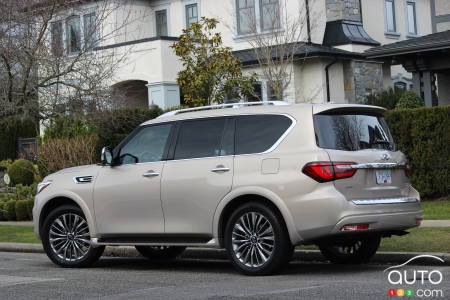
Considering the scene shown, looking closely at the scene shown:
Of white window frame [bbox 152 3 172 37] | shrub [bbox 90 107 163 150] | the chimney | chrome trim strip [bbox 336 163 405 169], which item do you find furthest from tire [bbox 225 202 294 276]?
white window frame [bbox 152 3 172 37]

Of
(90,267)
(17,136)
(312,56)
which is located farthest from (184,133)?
(17,136)

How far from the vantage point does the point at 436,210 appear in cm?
1698

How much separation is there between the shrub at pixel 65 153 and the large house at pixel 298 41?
6.11 m

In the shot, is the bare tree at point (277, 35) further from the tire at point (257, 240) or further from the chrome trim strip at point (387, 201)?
the tire at point (257, 240)

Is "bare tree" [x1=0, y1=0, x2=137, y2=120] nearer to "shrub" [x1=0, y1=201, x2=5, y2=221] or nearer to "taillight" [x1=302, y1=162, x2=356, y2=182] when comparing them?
"shrub" [x1=0, y1=201, x2=5, y2=221]

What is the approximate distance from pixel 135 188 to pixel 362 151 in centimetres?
293

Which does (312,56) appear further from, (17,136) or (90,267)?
(90,267)

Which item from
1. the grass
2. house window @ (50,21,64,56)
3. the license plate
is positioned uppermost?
house window @ (50,21,64,56)

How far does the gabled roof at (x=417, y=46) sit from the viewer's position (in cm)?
2311

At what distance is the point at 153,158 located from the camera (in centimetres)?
1141

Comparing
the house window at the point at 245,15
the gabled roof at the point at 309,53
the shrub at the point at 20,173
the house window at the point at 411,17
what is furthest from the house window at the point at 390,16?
the shrub at the point at 20,173

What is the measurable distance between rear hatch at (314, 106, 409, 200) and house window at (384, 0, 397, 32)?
944 inches

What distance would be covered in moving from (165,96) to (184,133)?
67.2ft

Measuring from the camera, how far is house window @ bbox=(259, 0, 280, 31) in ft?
99.1
